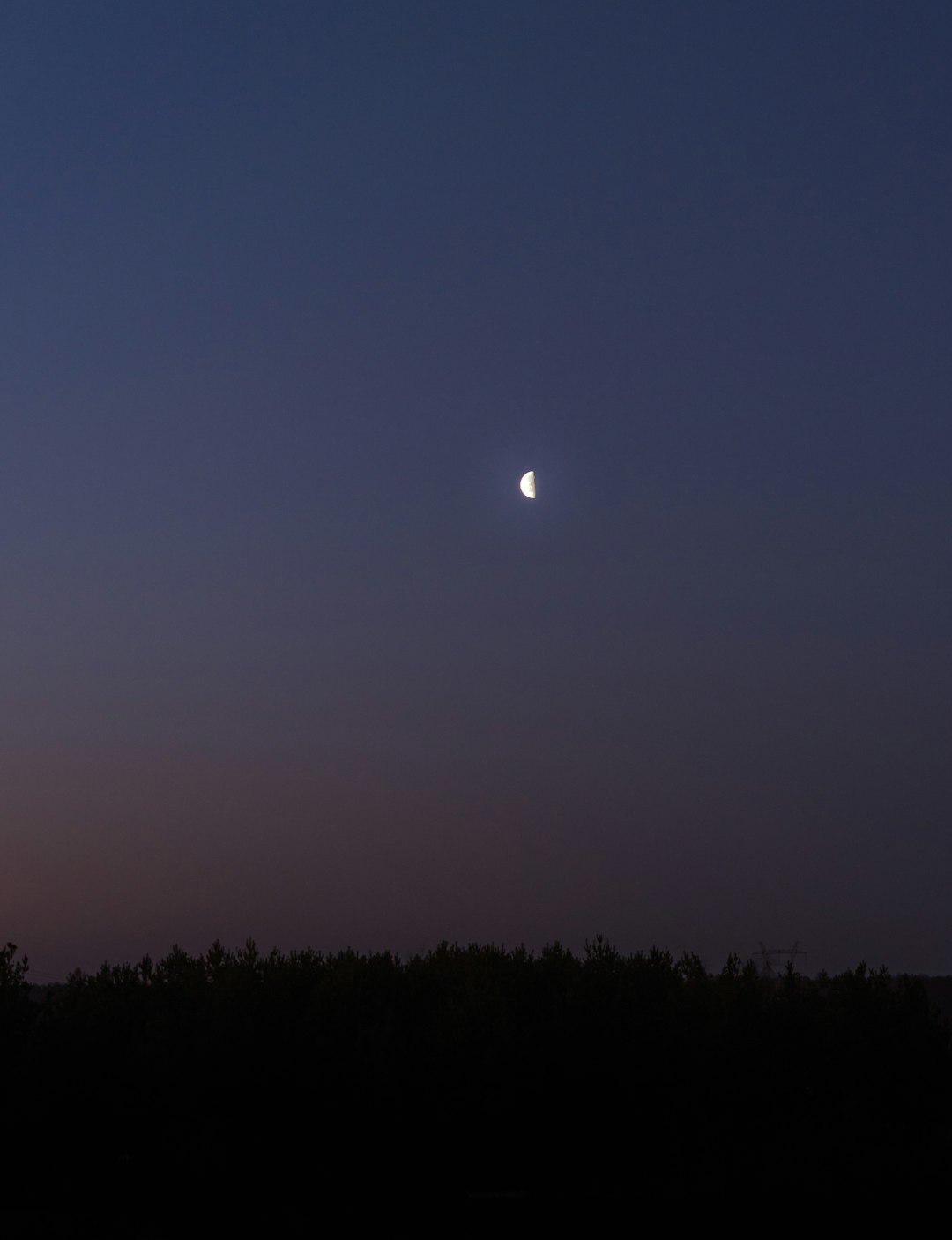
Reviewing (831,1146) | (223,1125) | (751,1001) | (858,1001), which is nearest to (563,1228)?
(831,1146)

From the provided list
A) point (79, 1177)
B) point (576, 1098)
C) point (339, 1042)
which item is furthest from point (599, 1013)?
point (79, 1177)

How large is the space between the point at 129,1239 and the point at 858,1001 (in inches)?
504

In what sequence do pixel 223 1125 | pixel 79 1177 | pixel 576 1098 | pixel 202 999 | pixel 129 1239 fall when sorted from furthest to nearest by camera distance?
pixel 202 999
pixel 576 1098
pixel 223 1125
pixel 79 1177
pixel 129 1239

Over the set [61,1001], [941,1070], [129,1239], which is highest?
[61,1001]

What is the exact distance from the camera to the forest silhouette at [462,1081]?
1492 cm

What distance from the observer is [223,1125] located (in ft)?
53.7

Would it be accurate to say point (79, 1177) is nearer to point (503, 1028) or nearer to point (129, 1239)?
point (129, 1239)

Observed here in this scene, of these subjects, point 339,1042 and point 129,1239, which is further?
point 339,1042

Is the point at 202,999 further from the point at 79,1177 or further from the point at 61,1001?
the point at 79,1177

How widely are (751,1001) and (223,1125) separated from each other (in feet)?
28.7

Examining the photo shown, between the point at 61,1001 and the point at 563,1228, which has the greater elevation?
the point at 61,1001

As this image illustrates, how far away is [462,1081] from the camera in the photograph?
56.7 ft

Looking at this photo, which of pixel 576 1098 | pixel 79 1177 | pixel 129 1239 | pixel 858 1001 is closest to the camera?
pixel 129 1239

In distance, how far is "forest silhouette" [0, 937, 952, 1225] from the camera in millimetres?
14922
